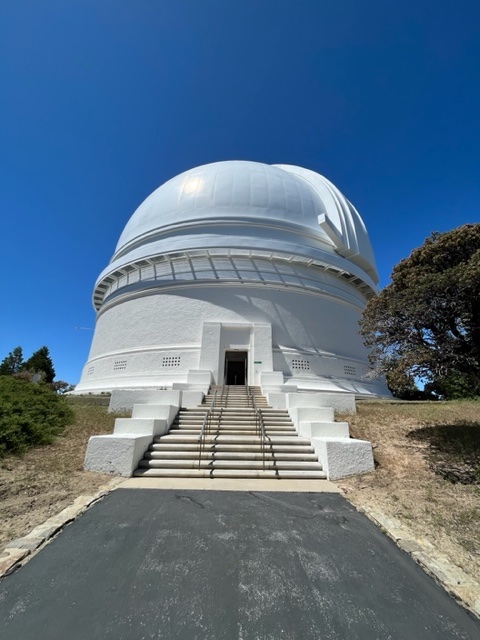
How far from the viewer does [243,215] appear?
2100cm

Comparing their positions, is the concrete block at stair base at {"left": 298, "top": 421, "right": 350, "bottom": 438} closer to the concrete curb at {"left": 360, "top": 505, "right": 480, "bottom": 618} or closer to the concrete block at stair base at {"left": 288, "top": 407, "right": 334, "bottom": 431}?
the concrete block at stair base at {"left": 288, "top": 407, "right": 334, "bottom": 431}

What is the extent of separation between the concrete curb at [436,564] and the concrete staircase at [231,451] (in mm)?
2619

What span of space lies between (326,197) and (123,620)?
2674 centimetres

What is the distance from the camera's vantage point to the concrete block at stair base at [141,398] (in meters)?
10.5

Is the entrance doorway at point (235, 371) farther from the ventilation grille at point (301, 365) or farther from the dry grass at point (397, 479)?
the dry grass at point (397, 479)

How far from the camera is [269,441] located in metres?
7.84

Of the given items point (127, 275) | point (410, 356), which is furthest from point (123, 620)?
point (127, 275)

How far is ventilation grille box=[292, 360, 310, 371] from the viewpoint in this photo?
56.3 feet

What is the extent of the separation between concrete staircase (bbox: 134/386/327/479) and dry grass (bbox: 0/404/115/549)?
138 centimetres

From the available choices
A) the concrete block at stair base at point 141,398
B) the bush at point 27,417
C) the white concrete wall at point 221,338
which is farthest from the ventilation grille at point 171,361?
the bush at point 27,417

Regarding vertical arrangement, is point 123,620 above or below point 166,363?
below

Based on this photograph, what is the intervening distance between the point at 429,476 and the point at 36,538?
718 centimetres

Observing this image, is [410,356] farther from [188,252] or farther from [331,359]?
[188,252]

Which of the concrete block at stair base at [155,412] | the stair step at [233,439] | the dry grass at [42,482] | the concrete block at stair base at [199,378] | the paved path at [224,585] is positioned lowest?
the paved path at [224,585]
